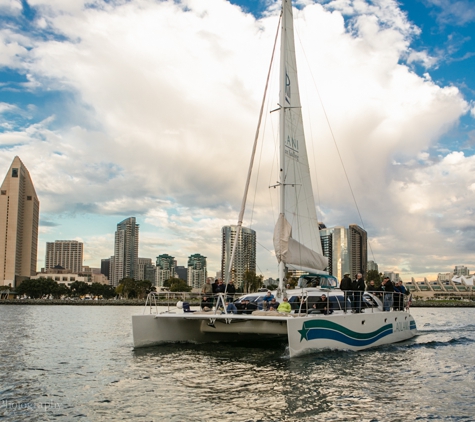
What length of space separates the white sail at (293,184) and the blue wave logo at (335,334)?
377cm

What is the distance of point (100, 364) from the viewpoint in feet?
49.4

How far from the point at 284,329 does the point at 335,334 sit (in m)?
1.73

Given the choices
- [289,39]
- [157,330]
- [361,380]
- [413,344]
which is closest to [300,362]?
[361,380]

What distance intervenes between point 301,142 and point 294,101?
186 cm

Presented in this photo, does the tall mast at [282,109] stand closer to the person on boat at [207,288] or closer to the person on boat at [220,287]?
the person on boat at [220,287]

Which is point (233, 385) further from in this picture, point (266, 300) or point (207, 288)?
point (207, 288)

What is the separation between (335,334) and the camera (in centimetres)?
1591

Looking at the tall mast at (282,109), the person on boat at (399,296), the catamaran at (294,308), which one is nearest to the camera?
the catamaran at (294,308)

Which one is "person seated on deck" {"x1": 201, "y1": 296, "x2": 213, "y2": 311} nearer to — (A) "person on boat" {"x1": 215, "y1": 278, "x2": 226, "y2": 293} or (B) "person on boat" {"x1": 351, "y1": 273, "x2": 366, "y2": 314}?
(A) "person on boat" {"x1": 215, "y1": 278, "x2": 226, "y2": 293}

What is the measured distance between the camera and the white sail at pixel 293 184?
1936 cm

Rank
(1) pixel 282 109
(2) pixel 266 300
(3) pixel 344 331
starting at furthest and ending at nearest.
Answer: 1. (1) pixel 282 109
2. (2) pixel 266 300
3. (3) pixel 344 331

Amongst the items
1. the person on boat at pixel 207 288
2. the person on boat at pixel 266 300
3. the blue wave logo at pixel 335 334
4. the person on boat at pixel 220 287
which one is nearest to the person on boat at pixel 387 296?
the blue wave logo at pixel 335 334

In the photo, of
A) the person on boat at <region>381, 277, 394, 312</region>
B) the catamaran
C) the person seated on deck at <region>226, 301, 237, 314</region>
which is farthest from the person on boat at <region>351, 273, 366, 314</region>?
the person seated on deck at <region>226, 301, 237, 314</region>

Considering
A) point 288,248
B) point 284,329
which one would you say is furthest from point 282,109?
point 284,329
